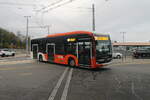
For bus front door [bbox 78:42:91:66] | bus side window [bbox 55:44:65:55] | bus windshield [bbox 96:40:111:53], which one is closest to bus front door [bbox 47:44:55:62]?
bus side window [bbox 55:44:65:55]

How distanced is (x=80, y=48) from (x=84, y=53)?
2.00 feet

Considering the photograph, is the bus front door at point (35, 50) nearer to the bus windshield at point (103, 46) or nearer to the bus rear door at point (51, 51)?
the bus rear door at point (51, 51)

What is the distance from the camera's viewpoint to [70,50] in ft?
35.9

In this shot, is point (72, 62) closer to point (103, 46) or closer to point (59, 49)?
A: point (59, 49)

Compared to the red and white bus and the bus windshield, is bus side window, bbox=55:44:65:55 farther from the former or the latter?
the bus windshield

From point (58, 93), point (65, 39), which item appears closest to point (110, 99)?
point (58, 93)

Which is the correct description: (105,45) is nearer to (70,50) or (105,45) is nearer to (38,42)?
(70,50)

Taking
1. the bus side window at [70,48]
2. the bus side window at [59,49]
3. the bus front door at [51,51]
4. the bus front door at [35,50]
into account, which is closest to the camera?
the bus side window at [70,48]

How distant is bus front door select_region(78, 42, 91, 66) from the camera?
9.51 m

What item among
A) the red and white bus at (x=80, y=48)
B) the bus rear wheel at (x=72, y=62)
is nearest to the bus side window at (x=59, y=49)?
the red and white bus at (x=80, y=48)

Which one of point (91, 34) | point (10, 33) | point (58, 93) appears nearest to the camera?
point (58, 93)

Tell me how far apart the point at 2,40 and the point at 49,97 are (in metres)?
70.8

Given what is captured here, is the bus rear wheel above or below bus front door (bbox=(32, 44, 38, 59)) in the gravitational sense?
below

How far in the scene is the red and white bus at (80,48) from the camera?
9289 mm
